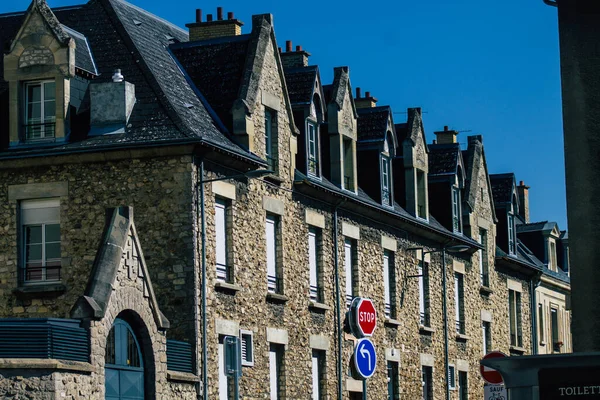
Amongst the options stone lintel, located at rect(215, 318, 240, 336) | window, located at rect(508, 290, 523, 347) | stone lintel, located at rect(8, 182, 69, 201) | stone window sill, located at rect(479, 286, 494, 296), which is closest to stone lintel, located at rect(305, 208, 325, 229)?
stone lintel, located at rect(215, 318, 240, 336)

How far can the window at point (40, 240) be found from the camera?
2819cm

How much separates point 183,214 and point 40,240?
2.90 metres

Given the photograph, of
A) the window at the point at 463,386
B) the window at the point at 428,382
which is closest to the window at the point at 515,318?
the window at the point at 463,386

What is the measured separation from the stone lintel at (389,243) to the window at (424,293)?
2.06 metres

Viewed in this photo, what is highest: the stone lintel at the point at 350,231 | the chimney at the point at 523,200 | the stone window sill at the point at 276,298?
the chimney at the point at 523,200

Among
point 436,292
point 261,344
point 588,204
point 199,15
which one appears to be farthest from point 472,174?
point 588,204

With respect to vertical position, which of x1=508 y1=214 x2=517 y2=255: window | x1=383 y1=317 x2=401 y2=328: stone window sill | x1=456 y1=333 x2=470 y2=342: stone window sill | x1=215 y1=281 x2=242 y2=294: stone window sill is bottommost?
x1=215 y1=281 x2=242 y2=294: stone window sill

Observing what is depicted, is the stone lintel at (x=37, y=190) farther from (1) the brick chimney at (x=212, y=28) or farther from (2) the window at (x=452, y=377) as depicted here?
(2) the window at (x=452, y=377)

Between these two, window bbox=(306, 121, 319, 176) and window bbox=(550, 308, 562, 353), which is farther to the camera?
window bbox=(550, 308, 562, 353)

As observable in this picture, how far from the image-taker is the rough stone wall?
27531mm

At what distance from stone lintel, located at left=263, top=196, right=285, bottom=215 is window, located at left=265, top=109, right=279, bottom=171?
698mm

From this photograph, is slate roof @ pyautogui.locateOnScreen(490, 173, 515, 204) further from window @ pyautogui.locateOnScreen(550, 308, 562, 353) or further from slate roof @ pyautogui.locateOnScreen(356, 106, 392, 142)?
slate roof @ pyautogui.locateOnScreen(356, 106, 392, 142)

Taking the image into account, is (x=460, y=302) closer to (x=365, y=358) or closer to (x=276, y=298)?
(x=276, y=298)

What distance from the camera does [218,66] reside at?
31344mm
